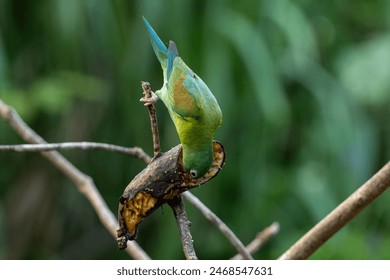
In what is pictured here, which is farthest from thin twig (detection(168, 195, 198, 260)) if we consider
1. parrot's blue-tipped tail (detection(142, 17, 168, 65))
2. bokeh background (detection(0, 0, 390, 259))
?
bokeh background (detection(0, 0, 390, 259))

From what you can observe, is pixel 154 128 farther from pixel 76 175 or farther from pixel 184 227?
pixel 76 175

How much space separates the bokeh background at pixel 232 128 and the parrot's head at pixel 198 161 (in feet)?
3.88

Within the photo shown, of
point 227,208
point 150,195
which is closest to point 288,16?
point 227,208

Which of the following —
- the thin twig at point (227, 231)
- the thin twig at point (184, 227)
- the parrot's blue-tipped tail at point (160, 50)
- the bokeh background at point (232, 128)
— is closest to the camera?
the thin twig at point (184, 227)

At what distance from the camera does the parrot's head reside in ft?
1.50

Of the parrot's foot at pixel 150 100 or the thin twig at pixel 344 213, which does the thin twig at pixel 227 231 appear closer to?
the thin twig at pixel 344 213

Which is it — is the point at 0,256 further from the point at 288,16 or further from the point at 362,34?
the point at 362,34

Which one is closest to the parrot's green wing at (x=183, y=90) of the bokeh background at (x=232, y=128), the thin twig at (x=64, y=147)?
the thin twig at (x=64, y=147)

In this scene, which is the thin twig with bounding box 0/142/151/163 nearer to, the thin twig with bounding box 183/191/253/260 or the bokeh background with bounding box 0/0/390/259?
the thin twig with bounding box 183/191/253/260

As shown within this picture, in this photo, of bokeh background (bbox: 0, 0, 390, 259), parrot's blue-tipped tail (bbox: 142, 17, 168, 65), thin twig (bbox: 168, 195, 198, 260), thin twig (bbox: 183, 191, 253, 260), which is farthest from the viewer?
bokeh background (bbox: 0, 0, 390, 259)

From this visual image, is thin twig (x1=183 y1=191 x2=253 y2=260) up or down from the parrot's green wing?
down

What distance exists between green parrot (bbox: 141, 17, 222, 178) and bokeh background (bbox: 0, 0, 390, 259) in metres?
1.13

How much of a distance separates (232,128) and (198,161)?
1.53 metres

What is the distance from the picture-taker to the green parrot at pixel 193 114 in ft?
1.52
